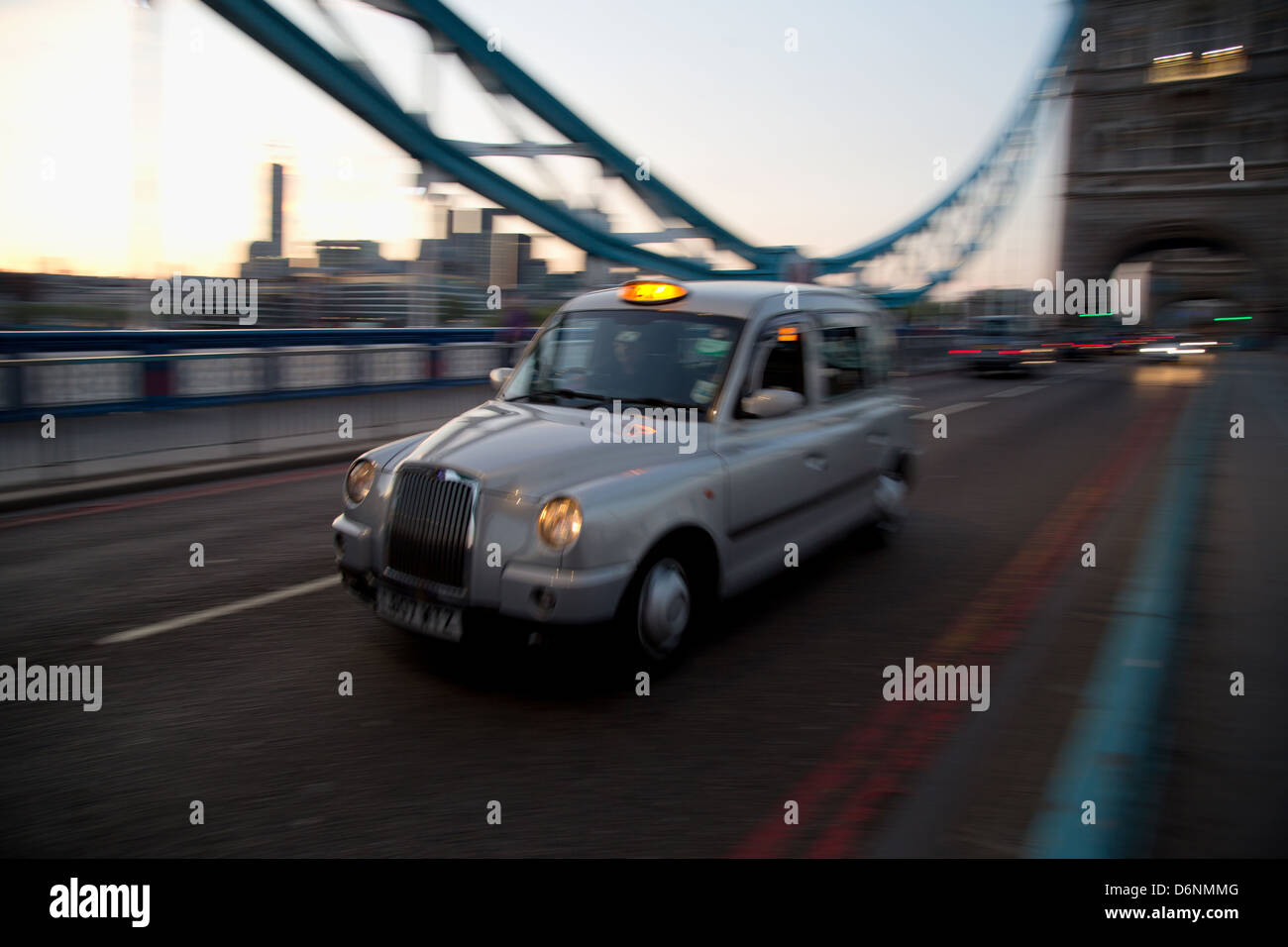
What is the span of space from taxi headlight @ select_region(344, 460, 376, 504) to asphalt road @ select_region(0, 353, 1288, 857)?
2.41ft

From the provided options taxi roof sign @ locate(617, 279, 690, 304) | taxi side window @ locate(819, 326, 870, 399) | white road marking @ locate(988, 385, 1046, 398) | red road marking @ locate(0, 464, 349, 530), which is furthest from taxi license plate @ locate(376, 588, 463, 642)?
white road marking @ locate(988, 385, 1046, 398)

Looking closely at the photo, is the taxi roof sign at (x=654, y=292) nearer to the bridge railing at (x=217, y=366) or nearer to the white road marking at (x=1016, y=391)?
the bridge railing at (x=217, y=366)

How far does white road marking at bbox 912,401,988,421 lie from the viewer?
16839 millimetres

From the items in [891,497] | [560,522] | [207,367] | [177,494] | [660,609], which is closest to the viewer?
[560,522]

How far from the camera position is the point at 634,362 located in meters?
5.24

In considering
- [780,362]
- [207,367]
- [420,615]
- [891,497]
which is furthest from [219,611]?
[207,367]

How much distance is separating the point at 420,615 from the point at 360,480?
2.73ft

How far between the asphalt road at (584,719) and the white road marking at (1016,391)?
51.3ft

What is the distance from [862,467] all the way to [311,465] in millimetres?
6660

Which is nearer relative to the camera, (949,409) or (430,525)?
(430,525)

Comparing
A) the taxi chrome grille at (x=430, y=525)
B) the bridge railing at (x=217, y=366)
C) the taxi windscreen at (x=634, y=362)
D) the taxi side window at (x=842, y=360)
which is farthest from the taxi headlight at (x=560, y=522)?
the bridge railing at (x=217, y=366)

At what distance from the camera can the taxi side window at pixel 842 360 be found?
595 centimetres

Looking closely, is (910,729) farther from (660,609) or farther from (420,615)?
(420,615)
